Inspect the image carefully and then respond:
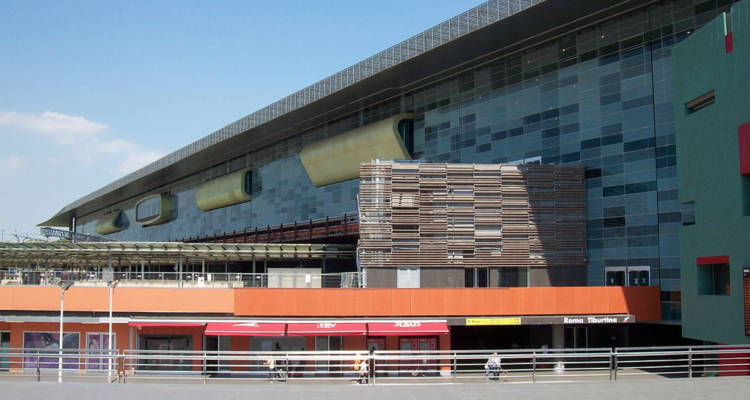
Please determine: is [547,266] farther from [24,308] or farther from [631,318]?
[24,308]

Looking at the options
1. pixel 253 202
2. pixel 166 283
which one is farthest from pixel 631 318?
pixel 253 202

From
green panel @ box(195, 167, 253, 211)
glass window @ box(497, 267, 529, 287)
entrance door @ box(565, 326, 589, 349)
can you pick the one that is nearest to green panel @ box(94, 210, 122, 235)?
green panel @ box(195, 167, 253, 211)

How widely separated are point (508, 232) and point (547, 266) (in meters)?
2.95

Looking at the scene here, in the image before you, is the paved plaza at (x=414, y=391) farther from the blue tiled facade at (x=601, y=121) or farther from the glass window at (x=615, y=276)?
the glass window at (x=615, y=276)

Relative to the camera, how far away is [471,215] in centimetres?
3997

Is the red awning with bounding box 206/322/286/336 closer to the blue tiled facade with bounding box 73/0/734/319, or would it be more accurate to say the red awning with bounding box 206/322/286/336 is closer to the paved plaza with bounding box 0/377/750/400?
the paved plaza with bounding box 0/377/750/400

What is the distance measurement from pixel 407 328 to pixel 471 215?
1149 cm

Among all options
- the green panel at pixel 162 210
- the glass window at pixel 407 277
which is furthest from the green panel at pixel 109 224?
the glass window at pixel 407 277

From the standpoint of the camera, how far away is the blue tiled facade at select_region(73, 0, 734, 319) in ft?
117

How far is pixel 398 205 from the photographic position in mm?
39438

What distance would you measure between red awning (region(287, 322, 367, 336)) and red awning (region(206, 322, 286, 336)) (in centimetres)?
60

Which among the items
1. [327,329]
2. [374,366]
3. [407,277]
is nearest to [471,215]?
[407,277]

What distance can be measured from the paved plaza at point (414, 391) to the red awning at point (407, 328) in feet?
44.5

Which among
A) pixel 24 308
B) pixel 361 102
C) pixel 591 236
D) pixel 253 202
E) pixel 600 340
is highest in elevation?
pixel 361 102
